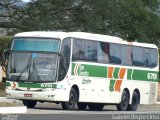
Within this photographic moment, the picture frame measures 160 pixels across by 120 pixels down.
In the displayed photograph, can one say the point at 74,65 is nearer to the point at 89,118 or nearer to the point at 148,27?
the point at 89,118

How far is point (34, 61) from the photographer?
2636 cm

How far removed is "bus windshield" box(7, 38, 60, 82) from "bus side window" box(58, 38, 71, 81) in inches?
9.8

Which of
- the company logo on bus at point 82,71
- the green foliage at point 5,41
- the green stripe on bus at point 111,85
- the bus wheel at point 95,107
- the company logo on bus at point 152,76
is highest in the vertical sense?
the green foliage at point 5,41

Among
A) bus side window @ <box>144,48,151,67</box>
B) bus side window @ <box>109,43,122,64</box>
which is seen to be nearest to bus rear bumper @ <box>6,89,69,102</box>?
bus side window @ <box>109,43,122,64</box>

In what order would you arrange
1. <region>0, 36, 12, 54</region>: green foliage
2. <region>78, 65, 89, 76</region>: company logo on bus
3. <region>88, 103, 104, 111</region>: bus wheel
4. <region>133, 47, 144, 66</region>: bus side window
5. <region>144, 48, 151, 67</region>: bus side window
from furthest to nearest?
<region>0, 36, 12, 54</region>: green foliage
<region>144, 48, 151, 67</region>: bus side window
<region>133, 47, 144, 66</region>: bus side window
<region>88, 103, 104, 111</region>: bus wheel
<region>78, 65, 89, 76</region>: company logo on bus

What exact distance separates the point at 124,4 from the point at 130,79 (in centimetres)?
836

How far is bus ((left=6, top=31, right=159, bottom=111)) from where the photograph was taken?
26297 millimetres

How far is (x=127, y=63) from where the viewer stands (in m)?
30.7

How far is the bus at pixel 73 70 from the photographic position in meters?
26.3

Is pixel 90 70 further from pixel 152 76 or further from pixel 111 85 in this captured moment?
pixel 152 76

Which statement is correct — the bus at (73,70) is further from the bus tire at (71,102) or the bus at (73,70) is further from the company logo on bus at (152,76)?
the company logo on bus at (152,76)

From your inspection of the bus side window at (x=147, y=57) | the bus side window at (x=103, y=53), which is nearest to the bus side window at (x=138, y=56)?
the bus side window at (x=147, y=57)

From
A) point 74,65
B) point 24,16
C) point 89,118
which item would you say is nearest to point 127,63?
point 74,65

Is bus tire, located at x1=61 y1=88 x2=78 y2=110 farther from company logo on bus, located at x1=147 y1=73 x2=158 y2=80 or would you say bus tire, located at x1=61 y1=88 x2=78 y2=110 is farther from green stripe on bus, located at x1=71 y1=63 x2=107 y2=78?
company logo on bus, located at x1=147 y1=73 x2=158 y2=80
